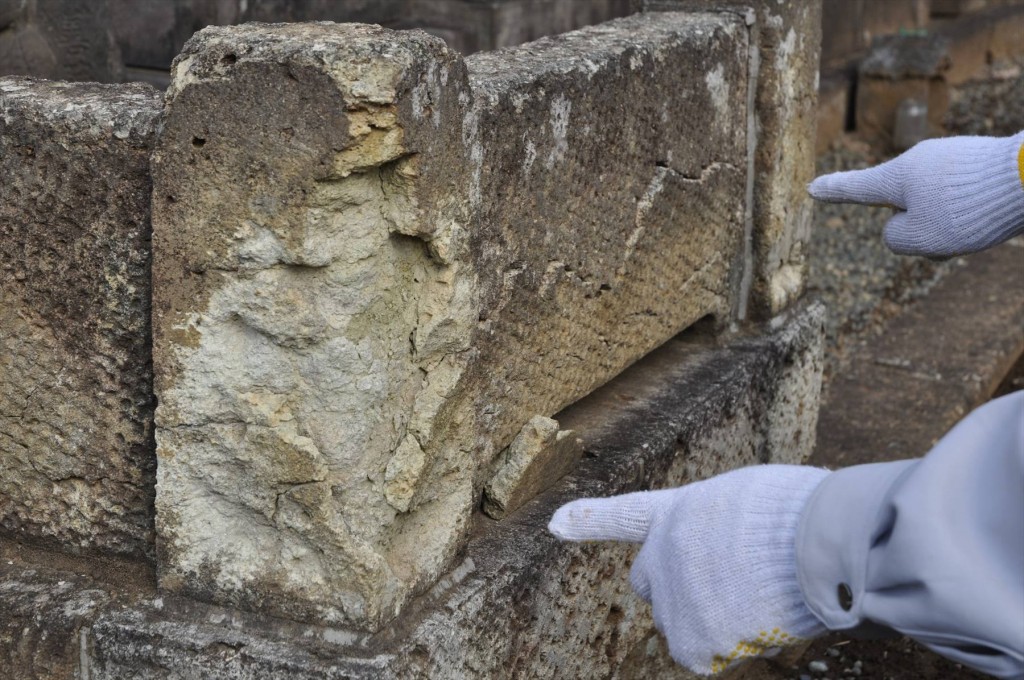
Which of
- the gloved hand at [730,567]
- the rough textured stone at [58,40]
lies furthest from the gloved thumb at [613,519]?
the rough textured stone at [58,40]

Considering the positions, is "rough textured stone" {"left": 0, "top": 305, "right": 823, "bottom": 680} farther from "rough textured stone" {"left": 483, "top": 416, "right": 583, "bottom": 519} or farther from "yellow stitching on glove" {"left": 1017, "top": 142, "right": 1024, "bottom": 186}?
"yellow stitching on glove" {"left": 1017, "top": 142, "right": 1024, "bottom": 186}

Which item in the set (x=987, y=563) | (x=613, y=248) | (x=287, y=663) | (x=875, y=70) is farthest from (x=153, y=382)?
(x=875, y=70)

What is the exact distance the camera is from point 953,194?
5.90 feet

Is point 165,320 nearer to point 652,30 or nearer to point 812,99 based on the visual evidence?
point 652,30

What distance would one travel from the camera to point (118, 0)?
413 cm

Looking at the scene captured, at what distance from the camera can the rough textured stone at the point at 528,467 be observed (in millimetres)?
2105

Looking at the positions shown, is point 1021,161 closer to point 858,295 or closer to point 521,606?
point 521,606

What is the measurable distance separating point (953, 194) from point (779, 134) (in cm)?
118

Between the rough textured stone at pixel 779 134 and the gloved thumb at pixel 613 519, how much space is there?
5.27 ft

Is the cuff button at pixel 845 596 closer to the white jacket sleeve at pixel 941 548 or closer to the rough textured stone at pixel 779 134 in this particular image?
the white jacket sleeve at pixel 941 548

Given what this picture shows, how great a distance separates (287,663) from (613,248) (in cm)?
99

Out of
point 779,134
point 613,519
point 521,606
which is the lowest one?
point 521,606

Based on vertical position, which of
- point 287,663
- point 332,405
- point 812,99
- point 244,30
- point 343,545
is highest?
point 244,30

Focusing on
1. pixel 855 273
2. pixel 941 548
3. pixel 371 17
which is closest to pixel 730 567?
pixel 941 548
